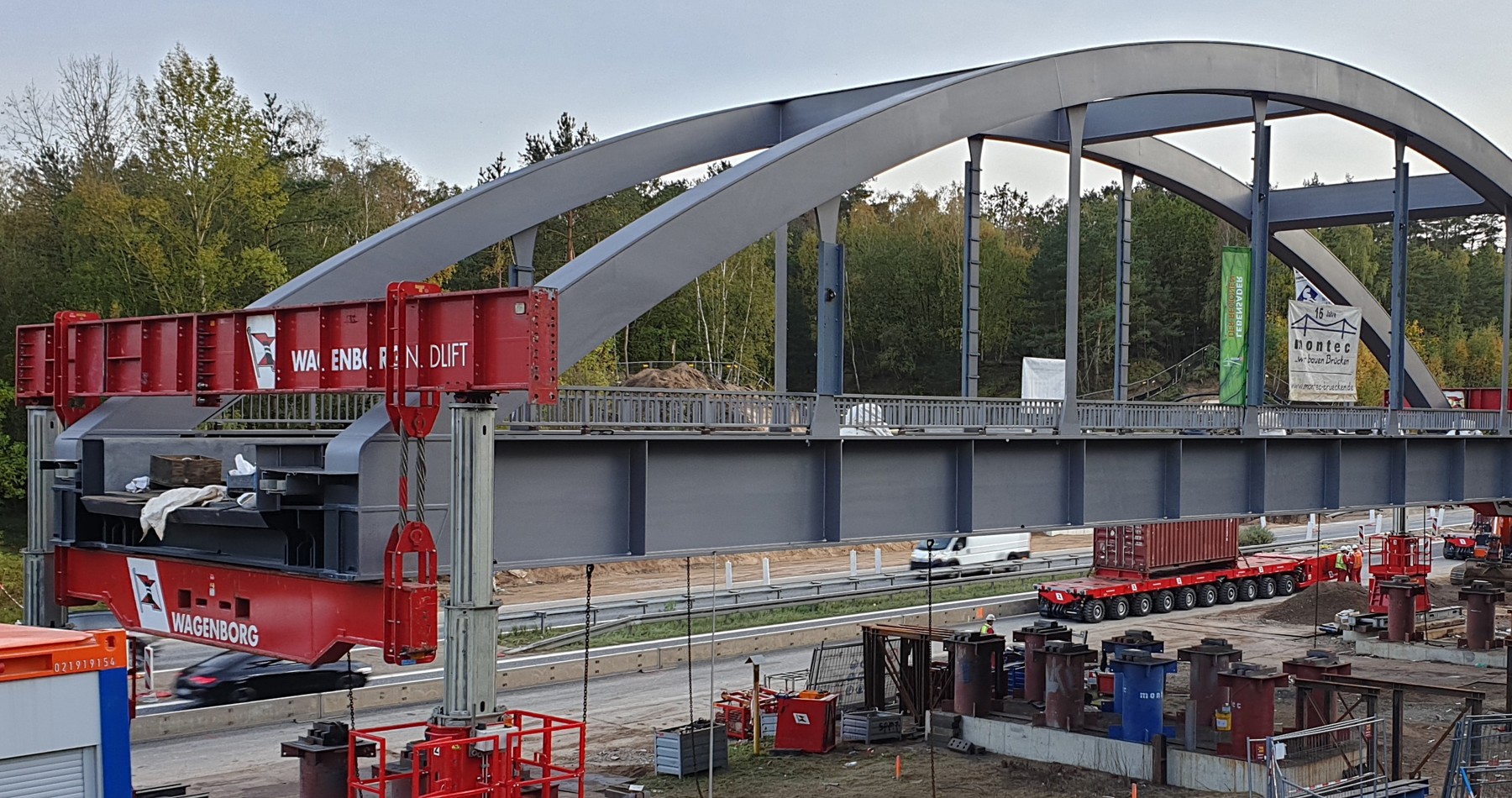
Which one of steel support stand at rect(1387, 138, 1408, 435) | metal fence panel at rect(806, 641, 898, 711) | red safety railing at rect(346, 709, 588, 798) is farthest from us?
metal fence panel at rect(806, 641, 898, 711)

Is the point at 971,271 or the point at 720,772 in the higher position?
the point at 971,271

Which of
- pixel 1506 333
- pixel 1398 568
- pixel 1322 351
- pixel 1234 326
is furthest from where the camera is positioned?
pixel 1398 568

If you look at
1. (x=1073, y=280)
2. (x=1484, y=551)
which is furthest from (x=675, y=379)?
(x=1073, y=280)

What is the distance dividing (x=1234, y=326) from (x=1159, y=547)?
62.6 ft

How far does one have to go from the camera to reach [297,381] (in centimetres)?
1304

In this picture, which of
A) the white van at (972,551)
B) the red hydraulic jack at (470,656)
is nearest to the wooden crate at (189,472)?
the red hydraulic jack at (470,656)

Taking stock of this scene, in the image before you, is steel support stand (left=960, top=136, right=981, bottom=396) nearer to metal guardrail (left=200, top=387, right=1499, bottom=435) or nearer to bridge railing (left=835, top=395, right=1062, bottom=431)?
bridge railing (left=835, top=395, right=1062, bottom=431)

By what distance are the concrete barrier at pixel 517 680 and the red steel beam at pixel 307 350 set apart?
9130mm

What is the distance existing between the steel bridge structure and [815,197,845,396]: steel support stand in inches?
2.0

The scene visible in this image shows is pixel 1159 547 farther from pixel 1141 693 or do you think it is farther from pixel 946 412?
pixel 946 412

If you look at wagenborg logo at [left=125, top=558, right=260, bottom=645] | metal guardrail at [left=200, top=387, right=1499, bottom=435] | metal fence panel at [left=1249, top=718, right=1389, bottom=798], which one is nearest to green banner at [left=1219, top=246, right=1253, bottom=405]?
metal guardrail at [left=200, top=387, right=1499, bottom=435]

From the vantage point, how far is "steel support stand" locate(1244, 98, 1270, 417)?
22047mm

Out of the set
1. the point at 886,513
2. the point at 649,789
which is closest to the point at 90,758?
the point at 886,513

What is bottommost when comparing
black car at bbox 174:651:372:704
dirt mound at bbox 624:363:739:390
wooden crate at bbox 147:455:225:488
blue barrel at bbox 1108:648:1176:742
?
black car at bbox 174:651:372:704
